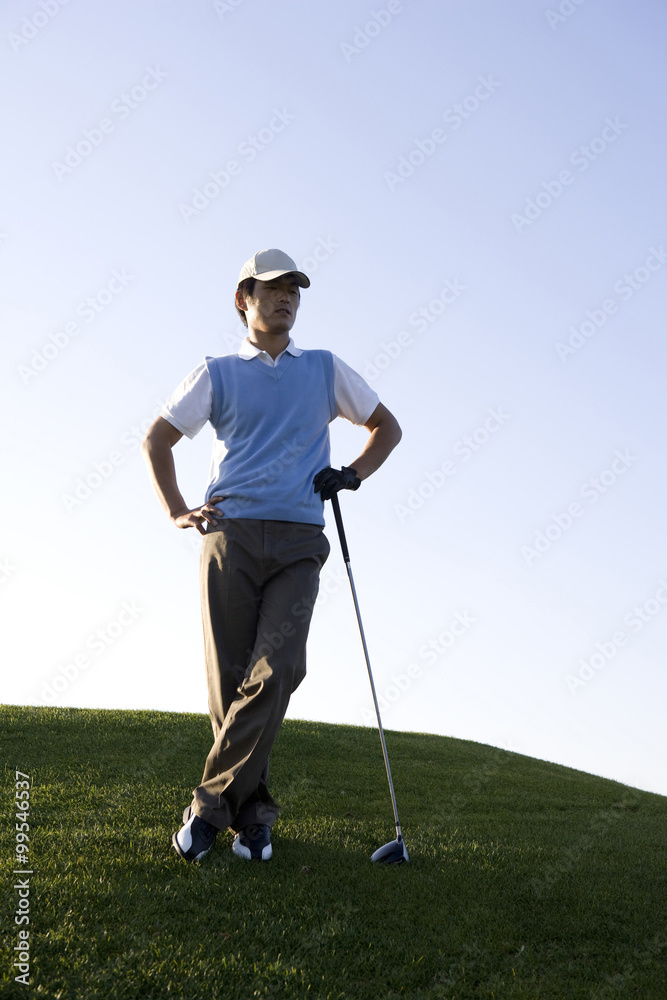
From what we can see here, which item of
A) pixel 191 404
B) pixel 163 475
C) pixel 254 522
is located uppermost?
pixel 191 404

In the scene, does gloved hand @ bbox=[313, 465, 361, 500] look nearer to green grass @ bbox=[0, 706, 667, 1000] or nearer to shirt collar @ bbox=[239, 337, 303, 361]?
shirt collar @ bbox=[239, 337, 303, 361]

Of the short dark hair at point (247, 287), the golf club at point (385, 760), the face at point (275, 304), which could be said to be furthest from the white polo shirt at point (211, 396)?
the golf club at point (385, 760)

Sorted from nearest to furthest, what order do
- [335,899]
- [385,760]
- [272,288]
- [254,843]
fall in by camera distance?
[335,899] → [254,843] → [272,288] → [385,760]

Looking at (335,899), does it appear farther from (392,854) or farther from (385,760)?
(385,760)

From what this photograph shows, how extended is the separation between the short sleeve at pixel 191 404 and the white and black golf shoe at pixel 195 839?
1908 mm

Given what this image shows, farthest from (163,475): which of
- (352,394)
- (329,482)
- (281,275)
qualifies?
(281,275)

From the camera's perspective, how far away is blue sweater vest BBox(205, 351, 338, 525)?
411cm

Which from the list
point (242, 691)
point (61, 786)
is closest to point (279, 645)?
point (242, 691)

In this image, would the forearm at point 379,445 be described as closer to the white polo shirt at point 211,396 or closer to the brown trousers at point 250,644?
the white polo shirt at point 211,396

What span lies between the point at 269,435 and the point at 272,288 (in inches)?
30.8

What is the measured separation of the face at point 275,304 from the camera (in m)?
4.32

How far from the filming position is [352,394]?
449 centimetres

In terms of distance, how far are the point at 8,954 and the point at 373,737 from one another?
5630 mm

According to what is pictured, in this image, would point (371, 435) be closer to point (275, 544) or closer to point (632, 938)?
point (275, 544)
